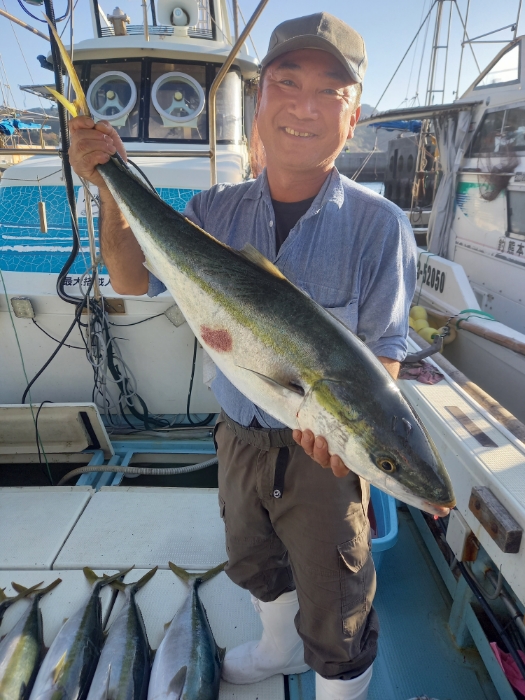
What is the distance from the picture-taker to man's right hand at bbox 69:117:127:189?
5.13ft

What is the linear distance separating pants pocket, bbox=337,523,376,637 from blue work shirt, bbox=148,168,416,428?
1.84 feet

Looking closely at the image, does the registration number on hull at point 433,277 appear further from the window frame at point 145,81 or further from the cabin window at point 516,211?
the window frame at point 145,81

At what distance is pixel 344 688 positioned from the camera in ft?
5.80

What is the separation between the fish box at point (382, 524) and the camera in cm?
246

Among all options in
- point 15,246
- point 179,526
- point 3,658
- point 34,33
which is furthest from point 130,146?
point 3,658

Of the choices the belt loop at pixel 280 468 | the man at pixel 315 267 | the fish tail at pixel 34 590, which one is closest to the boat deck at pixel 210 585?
the fish tail at pixel 34 590

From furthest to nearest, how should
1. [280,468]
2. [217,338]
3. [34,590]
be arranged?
[34,590] → [280,468] → [217,338]

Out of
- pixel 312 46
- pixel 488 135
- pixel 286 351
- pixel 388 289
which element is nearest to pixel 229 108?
pixel 312 46

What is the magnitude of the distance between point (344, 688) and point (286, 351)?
4.79 ft

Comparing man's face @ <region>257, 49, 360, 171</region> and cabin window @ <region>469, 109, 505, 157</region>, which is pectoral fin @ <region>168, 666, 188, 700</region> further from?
cabin window @ <region>469, 109, 505, 157</region>

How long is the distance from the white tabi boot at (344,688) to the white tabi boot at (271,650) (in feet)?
1.02

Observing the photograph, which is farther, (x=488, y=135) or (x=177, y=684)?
(x=488, y=135)

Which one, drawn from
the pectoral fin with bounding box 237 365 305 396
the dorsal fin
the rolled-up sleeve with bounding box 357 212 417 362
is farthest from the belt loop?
the dorsal fin

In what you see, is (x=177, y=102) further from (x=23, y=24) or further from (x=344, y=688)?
(x=344, y=688)
